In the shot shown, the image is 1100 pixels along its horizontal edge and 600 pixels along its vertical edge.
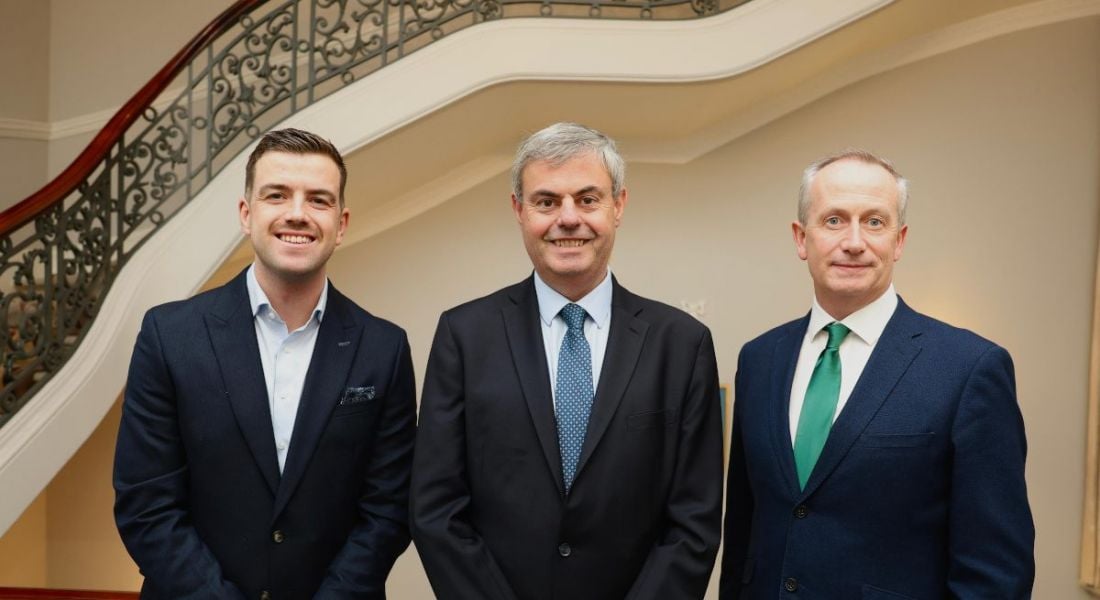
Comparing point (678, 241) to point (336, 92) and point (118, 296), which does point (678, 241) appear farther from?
point (118, 296)

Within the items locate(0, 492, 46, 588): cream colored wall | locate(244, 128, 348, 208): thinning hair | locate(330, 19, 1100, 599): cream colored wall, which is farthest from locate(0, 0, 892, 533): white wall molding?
locate(244, 128, 348, 208): thinning hair

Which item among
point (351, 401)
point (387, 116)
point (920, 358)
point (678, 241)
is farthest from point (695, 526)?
point (678, 241)

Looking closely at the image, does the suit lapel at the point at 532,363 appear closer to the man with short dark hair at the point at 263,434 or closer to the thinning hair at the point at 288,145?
the man with short dark hair at the point at 263,434

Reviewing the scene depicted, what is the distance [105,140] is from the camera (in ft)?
15.4

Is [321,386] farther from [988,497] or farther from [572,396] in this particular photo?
[988,497]

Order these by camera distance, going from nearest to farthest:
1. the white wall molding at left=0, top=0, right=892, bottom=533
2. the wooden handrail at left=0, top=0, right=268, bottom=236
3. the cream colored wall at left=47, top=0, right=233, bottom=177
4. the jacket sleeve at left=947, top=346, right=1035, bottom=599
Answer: the jacket sleeve at left=947, top=346, right=1035, bottom=599
the wooden handrail at left=0, top=0, right=268, bottom=236
the white wall molding at left=0, top=0, right=892, bottom=533
the cream colored wall at left=47, top=0, right=233, bottom=177

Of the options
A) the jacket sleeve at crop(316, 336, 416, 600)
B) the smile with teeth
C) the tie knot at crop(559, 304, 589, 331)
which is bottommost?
the jacket sleeve at crop(316, 336, 416, 600)

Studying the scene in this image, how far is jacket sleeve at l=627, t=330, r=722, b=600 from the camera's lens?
7.29ft

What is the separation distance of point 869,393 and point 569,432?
708 mm

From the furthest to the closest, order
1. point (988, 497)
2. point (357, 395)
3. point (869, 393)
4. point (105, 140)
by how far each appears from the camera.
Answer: point (105, 140)
point (357, 395)
point (869, 393)
point (988, 497)

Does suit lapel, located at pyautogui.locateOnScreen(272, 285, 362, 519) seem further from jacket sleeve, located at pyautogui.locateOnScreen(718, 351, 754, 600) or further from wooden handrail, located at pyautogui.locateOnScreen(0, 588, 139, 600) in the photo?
wooden handrail, located at pyautogui.locateOnScreen(0, 588, 139, 600)

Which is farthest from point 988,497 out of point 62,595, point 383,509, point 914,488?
point 62,595

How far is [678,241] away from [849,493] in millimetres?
4208

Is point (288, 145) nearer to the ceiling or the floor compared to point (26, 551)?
nearer to the ceiling
